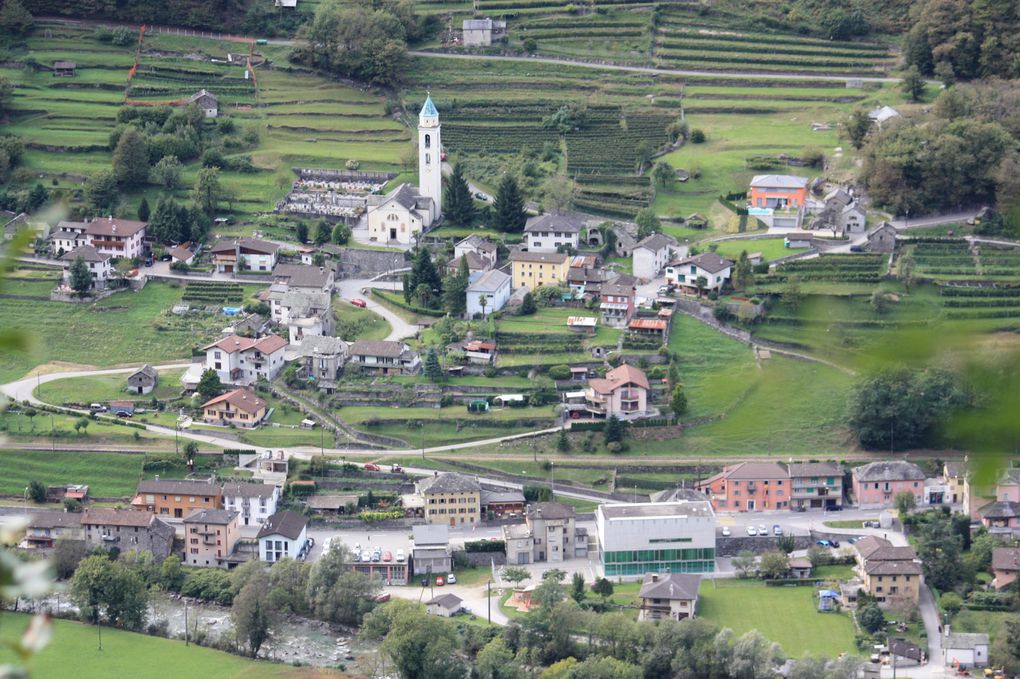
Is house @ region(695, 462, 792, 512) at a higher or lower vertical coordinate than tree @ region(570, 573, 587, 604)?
higher

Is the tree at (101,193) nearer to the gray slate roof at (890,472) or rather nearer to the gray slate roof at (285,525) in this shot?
the gray slate roof at (285,525)

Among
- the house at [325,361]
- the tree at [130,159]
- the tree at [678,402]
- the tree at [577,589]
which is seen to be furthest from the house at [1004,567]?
the tree at [130,159]

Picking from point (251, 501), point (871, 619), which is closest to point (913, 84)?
point (871, 619)

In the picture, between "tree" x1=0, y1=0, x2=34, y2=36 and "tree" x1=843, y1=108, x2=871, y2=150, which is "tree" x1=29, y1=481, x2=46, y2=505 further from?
"tree" x1=843, y1=108, x2=871, y2=150

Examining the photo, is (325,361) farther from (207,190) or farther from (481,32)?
(481,32)

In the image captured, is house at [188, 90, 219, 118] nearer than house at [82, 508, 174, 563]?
No

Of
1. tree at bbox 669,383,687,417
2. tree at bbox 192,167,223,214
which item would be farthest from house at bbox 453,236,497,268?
tree at bbox 669,383,687,417

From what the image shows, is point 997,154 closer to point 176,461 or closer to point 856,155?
point 856,155
